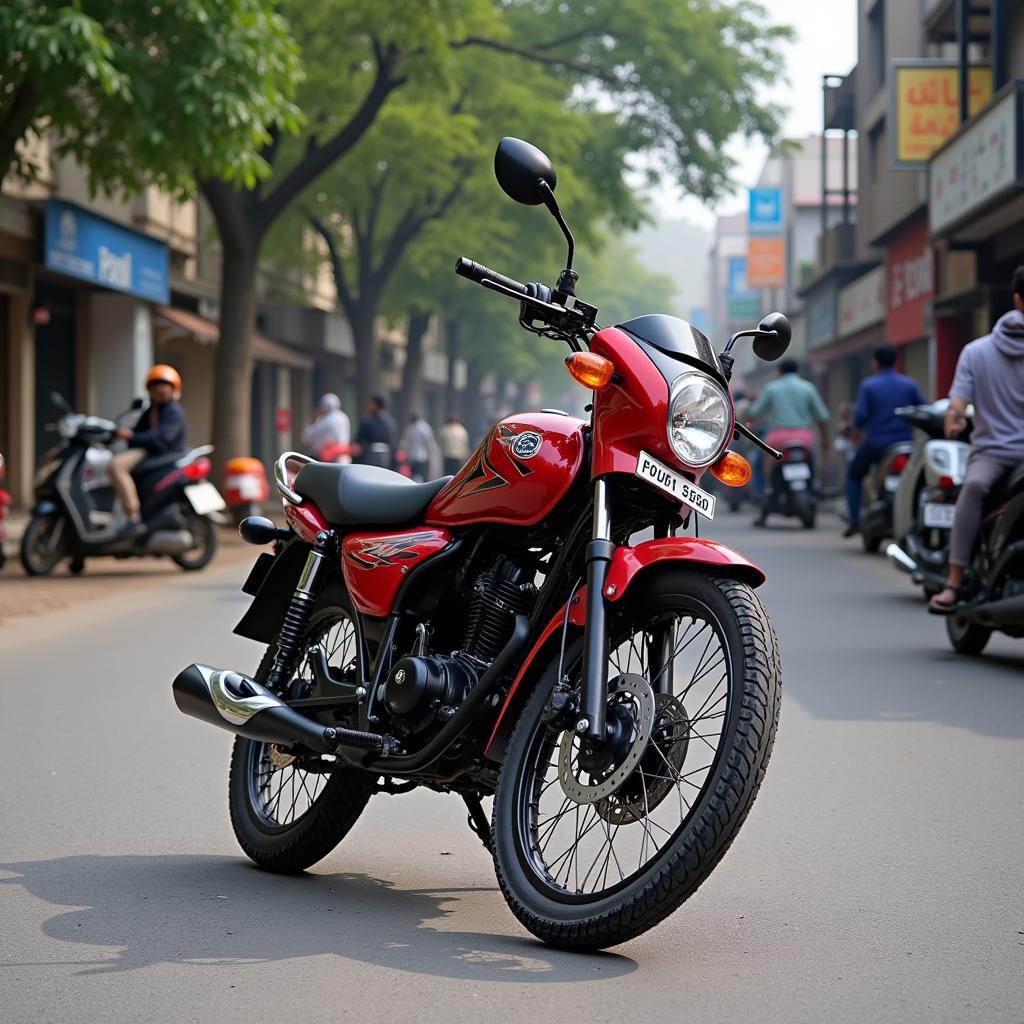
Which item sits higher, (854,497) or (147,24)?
(147,24)

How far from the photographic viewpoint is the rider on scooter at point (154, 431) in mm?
15188

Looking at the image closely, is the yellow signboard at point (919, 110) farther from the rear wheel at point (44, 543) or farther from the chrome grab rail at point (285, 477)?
the chrome grab rail at point (285, 477)

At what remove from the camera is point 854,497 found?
1814 centimetres

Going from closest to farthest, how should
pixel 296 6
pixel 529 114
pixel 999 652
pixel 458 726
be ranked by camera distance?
pixel 458 726 < pixel 999 652 < pixel 296 6 < pixel 529 114

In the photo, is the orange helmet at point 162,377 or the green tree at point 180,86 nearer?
the green tree at point 180,86

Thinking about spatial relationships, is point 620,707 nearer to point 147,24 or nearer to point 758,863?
point 758,863

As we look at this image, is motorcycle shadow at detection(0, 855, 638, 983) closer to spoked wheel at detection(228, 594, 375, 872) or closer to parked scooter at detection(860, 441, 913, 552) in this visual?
spoked wheel at detection(228, 594, 375, 872)

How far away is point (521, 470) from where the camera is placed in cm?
425

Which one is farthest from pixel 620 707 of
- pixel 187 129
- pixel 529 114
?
pixel 529 114

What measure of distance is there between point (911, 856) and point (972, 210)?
1911 cm

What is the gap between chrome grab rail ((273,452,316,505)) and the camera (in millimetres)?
5055

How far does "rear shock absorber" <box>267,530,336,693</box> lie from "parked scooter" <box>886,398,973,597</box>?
6.63 meters

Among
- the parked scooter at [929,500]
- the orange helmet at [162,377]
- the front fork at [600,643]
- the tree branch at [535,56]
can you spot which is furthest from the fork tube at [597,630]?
the tree branch at [535,56]

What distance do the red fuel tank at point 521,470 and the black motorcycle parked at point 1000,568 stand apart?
4859 mm
